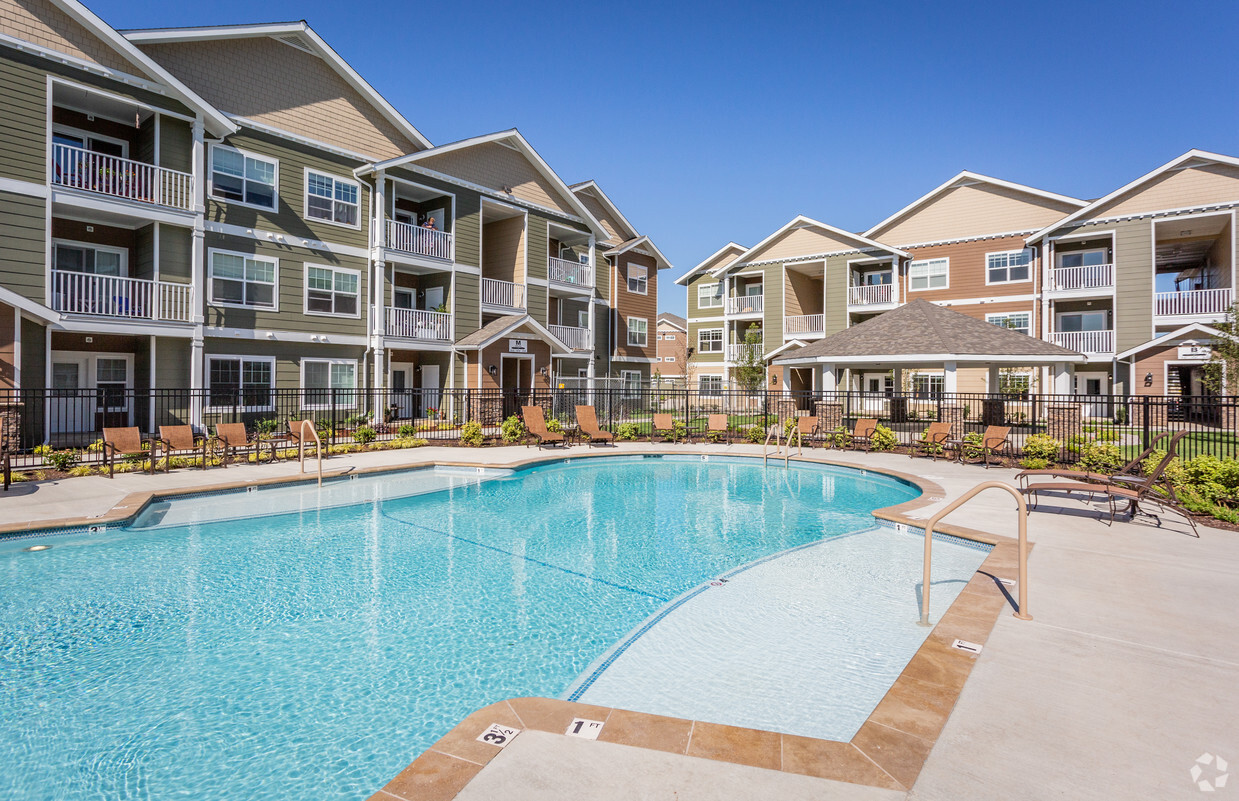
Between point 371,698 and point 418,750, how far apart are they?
2.70 ft

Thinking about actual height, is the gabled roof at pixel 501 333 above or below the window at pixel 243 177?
below

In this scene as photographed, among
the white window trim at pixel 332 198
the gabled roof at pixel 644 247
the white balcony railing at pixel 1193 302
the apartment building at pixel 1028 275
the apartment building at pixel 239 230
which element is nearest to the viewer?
the apartment building at pixel 239 230

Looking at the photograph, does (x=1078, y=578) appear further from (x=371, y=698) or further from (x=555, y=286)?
(x=555, y=286)

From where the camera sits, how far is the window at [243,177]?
1836cm

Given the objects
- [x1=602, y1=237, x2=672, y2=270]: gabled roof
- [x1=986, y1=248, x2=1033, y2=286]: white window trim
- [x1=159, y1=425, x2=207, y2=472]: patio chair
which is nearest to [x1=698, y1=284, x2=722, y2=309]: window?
[x1=602, y1=237, x2=672, y2=270]: gabled roof

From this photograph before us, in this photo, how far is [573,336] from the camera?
2914 centimetres

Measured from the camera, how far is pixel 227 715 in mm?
4148

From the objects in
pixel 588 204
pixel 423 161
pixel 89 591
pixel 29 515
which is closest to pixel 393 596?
pixel 89 591

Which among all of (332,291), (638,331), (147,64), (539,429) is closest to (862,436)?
(539,429)

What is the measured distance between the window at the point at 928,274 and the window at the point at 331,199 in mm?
27546

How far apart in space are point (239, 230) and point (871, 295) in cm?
2939

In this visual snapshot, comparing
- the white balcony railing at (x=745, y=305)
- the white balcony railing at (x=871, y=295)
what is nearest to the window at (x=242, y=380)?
the white balcony railing at (x=745, y=305)

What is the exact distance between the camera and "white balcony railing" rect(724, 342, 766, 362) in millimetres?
36219

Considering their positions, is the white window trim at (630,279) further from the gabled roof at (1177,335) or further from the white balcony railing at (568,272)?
the gabled roof at (1177,335)
